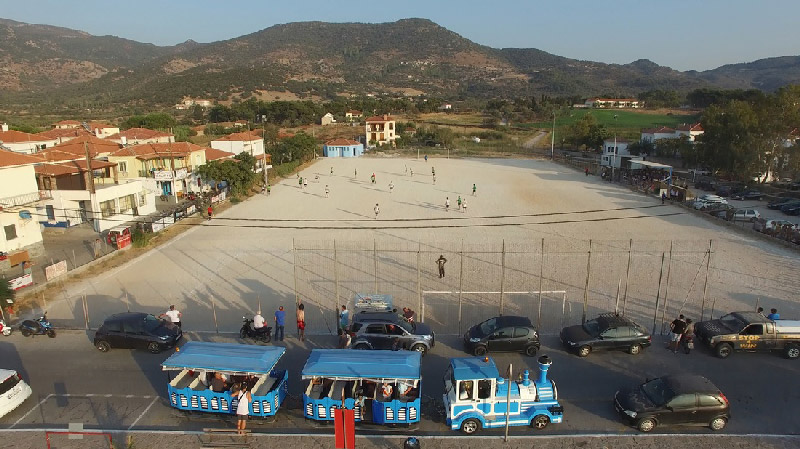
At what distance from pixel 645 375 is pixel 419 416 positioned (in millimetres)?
5799

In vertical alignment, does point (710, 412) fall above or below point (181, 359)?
below

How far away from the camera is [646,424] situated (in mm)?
9312

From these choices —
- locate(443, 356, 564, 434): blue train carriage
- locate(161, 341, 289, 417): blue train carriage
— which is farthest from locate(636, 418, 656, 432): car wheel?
locate(161, 341, 289, 417): blue train carriage

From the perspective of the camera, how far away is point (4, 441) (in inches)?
362

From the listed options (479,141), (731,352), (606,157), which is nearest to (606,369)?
(731,352)

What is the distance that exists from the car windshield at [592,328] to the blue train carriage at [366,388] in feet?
17.2

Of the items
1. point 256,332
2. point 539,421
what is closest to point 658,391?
point 539,421

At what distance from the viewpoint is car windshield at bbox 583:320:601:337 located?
12.5 meters

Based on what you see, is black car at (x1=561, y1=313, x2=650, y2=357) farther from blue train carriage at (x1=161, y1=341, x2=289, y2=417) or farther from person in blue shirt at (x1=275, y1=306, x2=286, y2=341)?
person in blue shirt at (x1=275, y1=306, x2=286, y2=341)

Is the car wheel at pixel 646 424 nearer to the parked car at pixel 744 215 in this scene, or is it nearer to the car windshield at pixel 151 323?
the car windshield at pixel 151 323

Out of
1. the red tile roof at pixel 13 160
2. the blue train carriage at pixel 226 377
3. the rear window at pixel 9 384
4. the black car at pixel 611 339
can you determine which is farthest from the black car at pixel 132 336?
the red tile roof at pixel 13 160

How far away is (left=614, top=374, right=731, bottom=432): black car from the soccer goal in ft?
14.6

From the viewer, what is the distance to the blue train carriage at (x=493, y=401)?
9227 millimetres

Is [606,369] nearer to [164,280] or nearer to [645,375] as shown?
[645,375]
